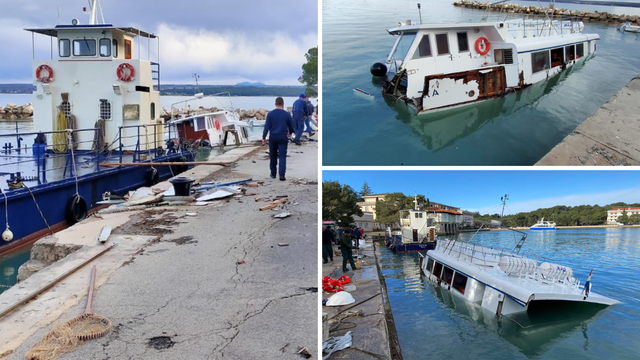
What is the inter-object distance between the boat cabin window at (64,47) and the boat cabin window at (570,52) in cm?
1754

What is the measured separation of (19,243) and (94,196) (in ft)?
9.74

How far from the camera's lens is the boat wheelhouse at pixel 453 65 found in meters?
10.8

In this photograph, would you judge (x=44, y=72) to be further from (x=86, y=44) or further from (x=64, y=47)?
(x=86, y=44)

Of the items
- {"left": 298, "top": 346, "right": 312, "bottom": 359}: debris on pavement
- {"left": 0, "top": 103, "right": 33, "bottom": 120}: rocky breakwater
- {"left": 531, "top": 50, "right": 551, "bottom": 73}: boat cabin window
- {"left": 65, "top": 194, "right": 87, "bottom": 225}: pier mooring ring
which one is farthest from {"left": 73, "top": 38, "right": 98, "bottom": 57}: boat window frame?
{"left": 0, "top": 103, "right": 33, "bottom": 120}: rocky breakwater

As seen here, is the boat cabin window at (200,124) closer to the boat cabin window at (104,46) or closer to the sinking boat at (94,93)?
the sinking boat at (94,93)

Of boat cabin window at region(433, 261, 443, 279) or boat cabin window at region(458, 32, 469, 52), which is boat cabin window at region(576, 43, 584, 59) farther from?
boat cabin window at region(433, 261, 443, 279)

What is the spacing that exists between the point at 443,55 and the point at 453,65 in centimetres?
36

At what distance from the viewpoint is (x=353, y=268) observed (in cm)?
999

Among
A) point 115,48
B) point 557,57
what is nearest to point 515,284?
point 557,57

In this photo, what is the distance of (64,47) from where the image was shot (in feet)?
55.7

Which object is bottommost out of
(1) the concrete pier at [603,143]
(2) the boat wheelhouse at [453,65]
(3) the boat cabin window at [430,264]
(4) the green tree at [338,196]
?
(3) the boat cabin window at [430,264]

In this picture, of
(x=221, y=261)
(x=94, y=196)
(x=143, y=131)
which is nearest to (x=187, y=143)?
(x=143, y=131)

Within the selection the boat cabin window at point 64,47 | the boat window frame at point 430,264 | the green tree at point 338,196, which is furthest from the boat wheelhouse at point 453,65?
the boat cabin window at point 64,47

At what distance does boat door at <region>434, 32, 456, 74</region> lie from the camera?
444 inches
